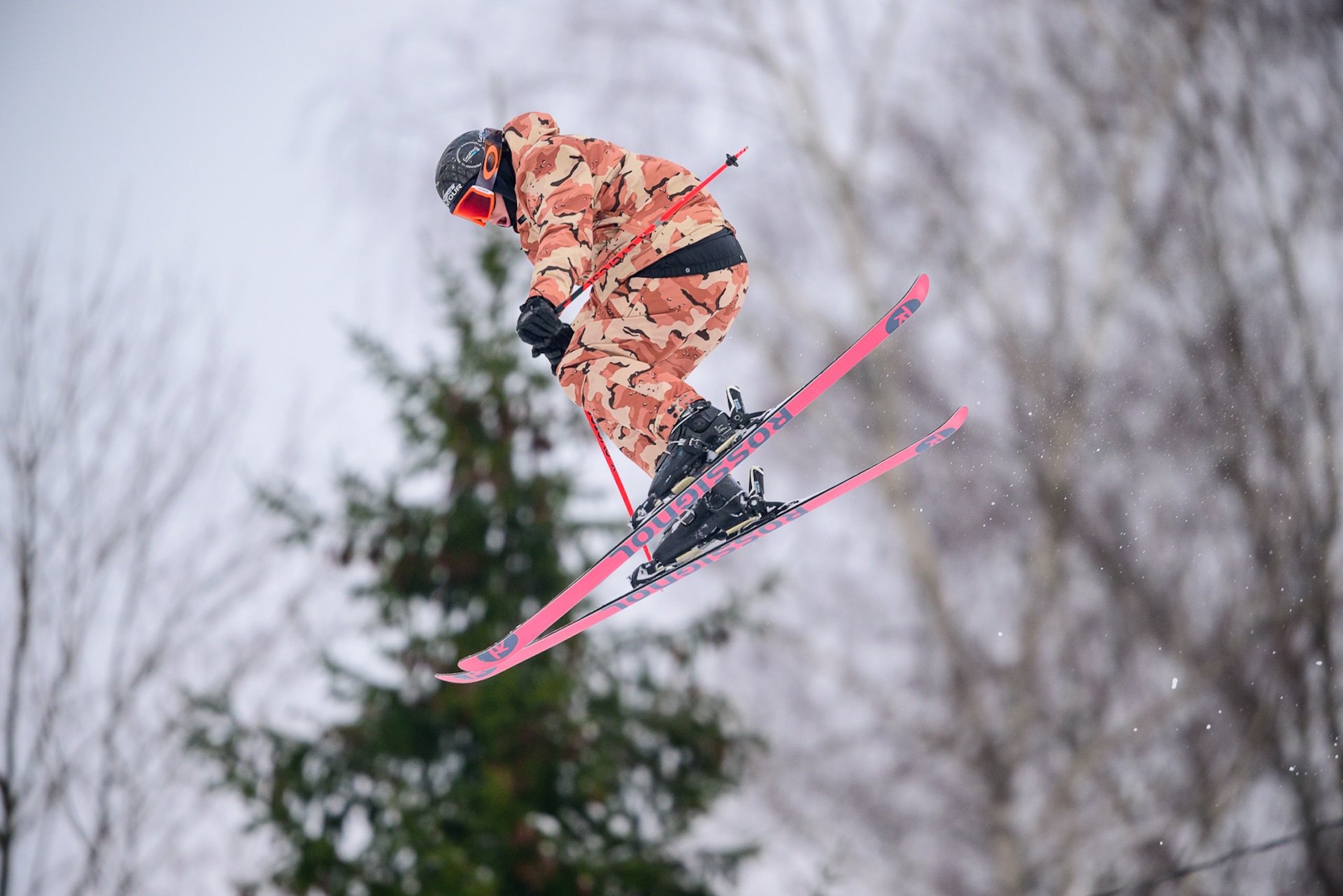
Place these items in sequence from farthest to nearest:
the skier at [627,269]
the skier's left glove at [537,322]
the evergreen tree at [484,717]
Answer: the evergreen tree at [484,717] → the skier at [627,269] → the skier's left glove at [537,322]

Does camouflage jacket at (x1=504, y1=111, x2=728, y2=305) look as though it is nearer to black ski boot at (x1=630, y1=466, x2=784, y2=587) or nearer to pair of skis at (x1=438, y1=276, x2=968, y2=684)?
pair of skis at (x1=438, y1=276, x2=968, y2=684)

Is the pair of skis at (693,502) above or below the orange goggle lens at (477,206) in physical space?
below

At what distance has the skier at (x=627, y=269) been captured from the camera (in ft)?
12.5

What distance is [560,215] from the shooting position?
368cm

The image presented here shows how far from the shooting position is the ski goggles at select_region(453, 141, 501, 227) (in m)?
3.83

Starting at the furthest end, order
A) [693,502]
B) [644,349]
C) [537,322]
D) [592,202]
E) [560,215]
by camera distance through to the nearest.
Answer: [644,349]
[693,502]
[592,202]
[560,215]
[537,322]

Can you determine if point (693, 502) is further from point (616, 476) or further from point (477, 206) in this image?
point (477, 206)

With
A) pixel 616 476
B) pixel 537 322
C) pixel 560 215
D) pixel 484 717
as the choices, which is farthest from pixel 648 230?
pixel 484 717

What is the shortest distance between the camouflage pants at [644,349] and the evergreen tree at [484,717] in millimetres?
2913

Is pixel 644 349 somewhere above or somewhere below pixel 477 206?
below

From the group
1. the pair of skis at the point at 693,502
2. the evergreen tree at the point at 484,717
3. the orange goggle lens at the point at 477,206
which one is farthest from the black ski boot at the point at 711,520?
the evergreen tree at the point at 484,717

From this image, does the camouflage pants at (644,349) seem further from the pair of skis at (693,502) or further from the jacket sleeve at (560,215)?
the jacket sleeve at (560,215)

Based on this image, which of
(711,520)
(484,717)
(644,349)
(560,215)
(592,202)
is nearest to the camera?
(560,215)

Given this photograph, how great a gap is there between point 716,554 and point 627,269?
1064mm
